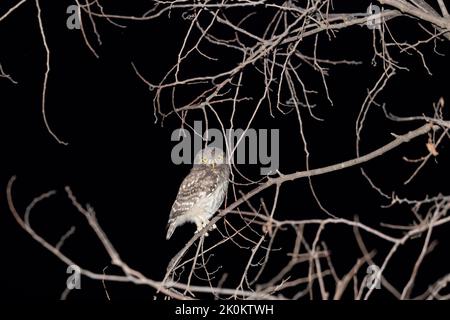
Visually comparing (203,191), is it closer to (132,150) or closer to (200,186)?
(200,186)

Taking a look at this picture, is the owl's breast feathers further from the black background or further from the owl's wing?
the black background

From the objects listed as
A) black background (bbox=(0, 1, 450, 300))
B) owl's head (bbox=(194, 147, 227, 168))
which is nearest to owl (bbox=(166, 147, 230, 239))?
owl's head (bbox=(194, 147, 227, 168))

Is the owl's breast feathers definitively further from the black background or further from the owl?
the black background

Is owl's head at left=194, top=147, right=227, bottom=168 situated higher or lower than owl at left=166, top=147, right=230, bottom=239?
higher

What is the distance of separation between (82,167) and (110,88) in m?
1.99

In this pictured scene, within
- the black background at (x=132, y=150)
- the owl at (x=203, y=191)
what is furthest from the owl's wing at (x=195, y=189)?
the black background at (x=132, y=150)

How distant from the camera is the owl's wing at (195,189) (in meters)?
4.96

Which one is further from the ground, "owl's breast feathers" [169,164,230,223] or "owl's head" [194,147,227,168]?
"owl's head" [194,147,227,168]

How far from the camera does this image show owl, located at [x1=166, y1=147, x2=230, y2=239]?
196 inches

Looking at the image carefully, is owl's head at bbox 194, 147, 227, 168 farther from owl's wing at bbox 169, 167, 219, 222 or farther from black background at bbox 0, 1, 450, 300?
black background at bbox 0, 1, 450, 300

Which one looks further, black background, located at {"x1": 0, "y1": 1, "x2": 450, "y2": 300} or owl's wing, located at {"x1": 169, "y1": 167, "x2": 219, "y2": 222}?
black background, located at {"x1": 0, "y1": 1, "x2": 450, "y2": 300}

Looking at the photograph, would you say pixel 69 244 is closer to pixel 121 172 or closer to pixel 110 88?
pixel 121 172

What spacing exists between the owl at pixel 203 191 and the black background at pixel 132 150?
311 centimetres

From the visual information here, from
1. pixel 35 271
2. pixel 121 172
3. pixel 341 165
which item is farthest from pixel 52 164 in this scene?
pixel 341 165
